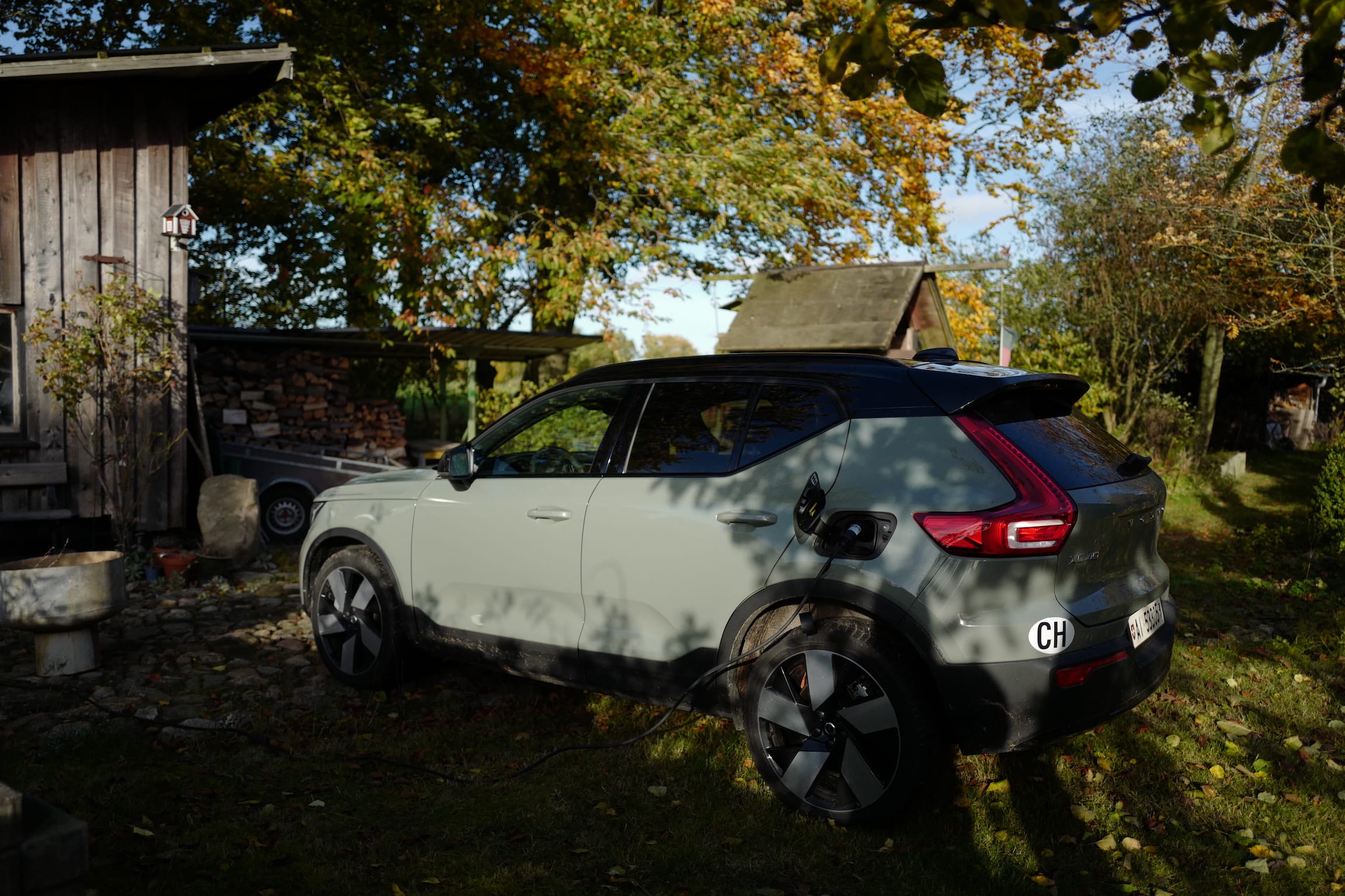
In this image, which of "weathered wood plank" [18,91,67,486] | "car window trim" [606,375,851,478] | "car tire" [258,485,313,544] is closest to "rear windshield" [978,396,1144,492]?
"car window trim" [606,375,851,478]

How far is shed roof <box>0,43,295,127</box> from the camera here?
8.22 metres

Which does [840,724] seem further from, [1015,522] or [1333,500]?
[1333,500]

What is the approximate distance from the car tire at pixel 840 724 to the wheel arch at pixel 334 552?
2.24m

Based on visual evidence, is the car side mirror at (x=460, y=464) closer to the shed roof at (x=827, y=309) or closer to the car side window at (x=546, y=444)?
the car side window at (x=546, y=444)

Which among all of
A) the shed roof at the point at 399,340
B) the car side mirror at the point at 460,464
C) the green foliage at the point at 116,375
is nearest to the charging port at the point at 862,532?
the car side mirror at the point at 460,464

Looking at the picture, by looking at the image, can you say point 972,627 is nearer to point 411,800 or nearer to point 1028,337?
point 411,800

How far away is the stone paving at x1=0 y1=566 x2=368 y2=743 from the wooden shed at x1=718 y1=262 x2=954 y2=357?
700 centimetres

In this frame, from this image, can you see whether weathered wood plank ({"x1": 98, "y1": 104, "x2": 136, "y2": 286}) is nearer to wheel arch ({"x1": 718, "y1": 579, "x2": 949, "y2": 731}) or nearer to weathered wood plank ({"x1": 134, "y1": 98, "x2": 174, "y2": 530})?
weathered wood plank ({"x1": 134, "y1": 98, "x2": 174, "y2": 530})

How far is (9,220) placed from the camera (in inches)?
344

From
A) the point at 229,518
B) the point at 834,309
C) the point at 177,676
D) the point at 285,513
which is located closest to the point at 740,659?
the point at 177,676

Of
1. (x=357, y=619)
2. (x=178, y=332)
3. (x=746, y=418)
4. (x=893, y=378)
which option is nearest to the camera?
(x=893, y=378)

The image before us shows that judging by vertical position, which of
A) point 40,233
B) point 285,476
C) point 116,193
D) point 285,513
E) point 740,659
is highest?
point 116,193

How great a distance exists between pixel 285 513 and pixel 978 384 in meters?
9.68

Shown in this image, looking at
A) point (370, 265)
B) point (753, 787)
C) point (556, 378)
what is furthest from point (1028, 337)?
point (753, 787)
